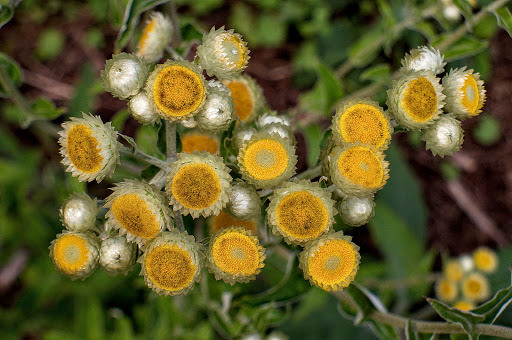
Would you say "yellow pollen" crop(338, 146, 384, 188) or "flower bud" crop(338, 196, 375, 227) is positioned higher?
"yellow pollen" crop(338, 146, 384, 188)

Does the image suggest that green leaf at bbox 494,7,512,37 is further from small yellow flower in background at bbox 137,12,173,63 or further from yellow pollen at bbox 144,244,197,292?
yellow pollen at bbox 144,244,197,292

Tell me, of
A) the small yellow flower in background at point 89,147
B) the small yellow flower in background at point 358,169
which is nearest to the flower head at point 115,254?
the small yellow flower in background at point 89,147

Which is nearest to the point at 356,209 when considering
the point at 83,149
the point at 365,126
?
the point at 365,126

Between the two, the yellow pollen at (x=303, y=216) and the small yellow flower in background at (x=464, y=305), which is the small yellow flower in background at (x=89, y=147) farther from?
the small yellow flower in background at (x=464, y=305)

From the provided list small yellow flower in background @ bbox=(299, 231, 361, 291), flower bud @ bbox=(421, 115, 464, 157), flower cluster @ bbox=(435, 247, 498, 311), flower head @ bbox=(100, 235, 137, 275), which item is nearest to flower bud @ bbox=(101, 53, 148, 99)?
flower head @ bbox=(100, 235, 137, 275)

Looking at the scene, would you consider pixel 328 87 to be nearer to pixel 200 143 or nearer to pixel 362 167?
pixel 200 143
